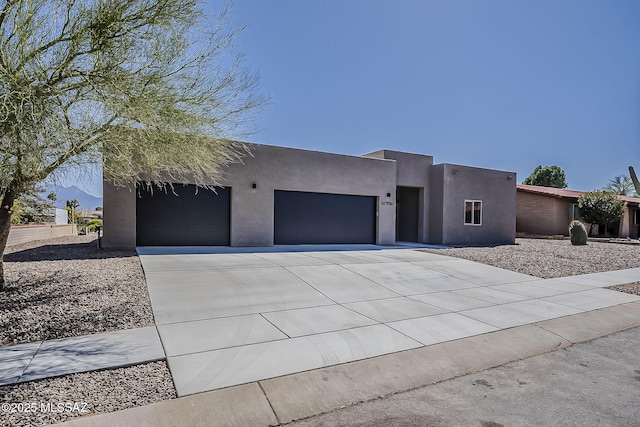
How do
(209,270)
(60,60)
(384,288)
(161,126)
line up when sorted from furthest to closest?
1. (209,270)
2. (384,288)
3. (161,126)
4. (60,60)

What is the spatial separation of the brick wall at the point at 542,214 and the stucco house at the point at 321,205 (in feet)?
20.1

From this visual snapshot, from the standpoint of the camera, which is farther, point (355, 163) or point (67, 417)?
point (355, 163)

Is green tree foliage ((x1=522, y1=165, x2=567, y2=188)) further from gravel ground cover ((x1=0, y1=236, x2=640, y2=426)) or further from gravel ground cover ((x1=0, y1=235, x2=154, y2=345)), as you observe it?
gravel ground cover ((x1=0, y1=235, x2=154, y2=345))

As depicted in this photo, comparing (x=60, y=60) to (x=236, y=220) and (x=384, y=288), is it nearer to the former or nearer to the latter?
(x=384, y=288)

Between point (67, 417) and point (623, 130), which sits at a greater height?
point (623, 130)

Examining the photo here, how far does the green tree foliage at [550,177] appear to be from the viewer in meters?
46.6

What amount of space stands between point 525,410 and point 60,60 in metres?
7.27

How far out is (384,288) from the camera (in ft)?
26.4

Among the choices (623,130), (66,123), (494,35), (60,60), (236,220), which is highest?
(494,35)

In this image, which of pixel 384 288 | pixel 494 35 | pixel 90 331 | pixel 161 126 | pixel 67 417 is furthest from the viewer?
pixel 494 35

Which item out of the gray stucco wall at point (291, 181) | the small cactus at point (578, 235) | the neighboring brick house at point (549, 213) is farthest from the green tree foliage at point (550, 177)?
the gray stucco wall at point (291, 181)

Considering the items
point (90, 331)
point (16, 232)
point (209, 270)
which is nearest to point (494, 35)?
point (209, 270)

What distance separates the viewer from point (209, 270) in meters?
8.62

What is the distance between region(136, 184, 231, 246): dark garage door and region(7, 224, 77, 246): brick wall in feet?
15.9
